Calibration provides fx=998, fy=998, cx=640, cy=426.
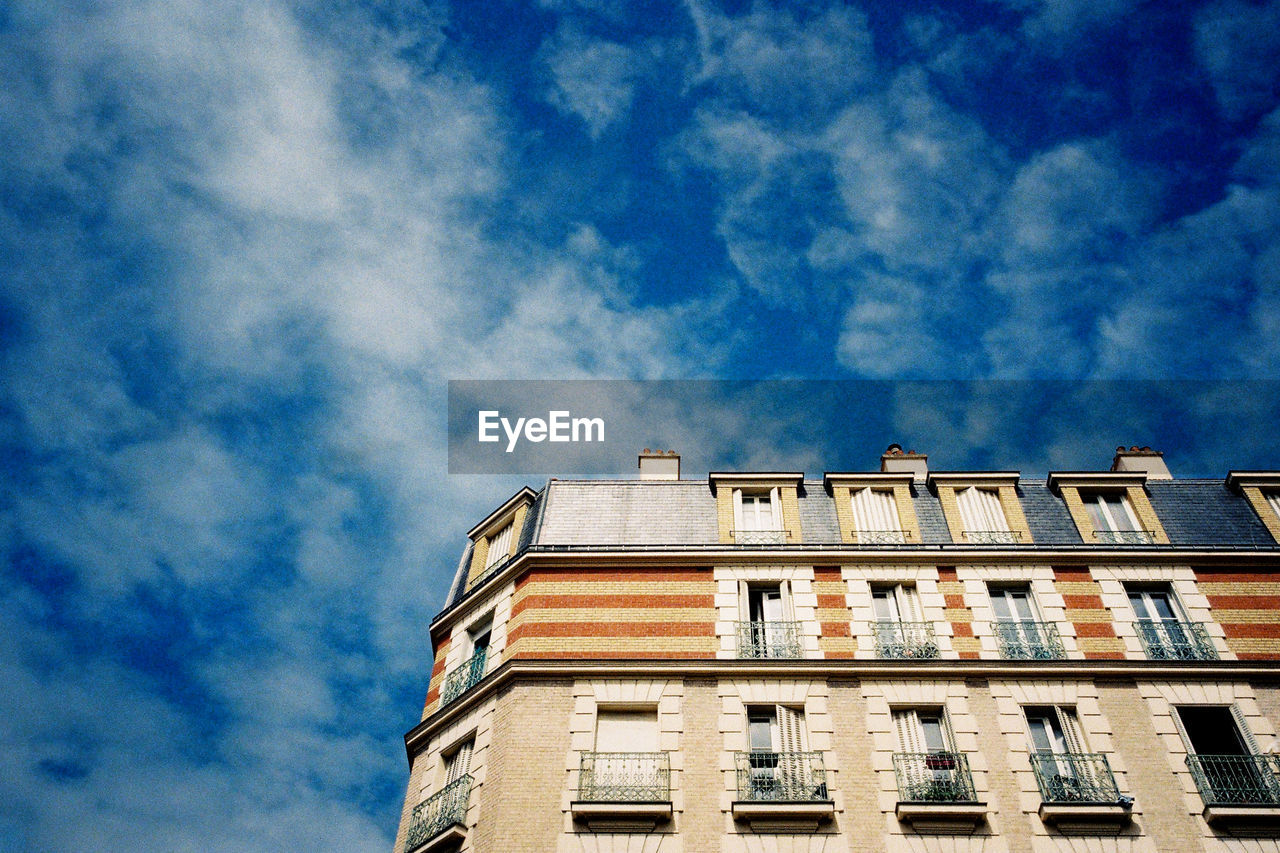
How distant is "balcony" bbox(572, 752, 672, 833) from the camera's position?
1498 centimetres

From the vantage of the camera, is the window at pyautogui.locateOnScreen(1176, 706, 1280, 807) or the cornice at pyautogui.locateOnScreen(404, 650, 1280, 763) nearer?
the window at pyautogui.locateOnScreen(1176, 706, 1280, 807)

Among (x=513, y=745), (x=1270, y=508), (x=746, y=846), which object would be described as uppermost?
(x=1270, y=508)

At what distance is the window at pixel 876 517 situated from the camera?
63.5 ft

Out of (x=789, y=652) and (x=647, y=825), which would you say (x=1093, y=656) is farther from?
(x=647, y=825)

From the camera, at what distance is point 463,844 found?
15.2m

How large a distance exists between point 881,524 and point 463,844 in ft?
32.0

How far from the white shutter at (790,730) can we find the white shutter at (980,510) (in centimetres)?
566

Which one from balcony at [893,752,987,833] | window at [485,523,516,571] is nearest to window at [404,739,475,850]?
window at [485,523,516,571]

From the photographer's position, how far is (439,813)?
16.0m

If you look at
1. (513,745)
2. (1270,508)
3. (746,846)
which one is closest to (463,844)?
(513,745)

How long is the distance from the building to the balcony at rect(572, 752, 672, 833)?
0.04 m

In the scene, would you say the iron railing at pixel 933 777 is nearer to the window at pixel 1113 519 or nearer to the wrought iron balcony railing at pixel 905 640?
the wrought iron balcony railing at pixel 905 640

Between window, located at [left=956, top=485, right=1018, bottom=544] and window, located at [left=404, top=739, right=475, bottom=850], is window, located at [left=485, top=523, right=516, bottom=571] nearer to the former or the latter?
window, located at [left=404, top=739, right=475, bottom=850]

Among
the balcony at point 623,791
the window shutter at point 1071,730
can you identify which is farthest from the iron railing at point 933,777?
the balcony at point 623,791
